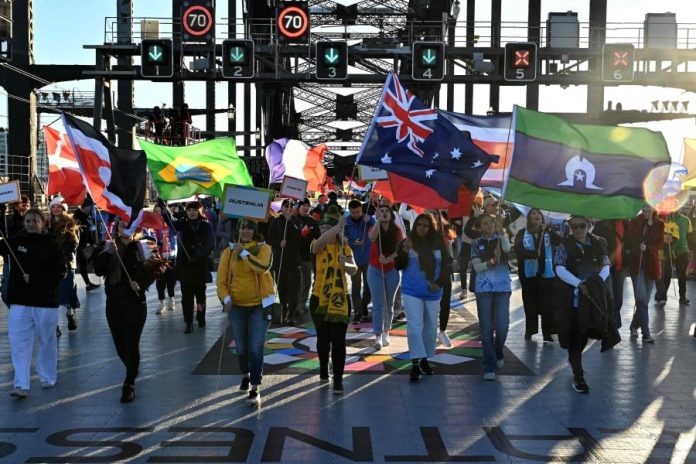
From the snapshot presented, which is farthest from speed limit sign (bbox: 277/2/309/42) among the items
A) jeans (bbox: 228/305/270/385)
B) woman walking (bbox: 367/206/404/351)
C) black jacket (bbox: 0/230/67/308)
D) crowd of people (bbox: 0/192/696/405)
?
jeans (bbox: 228/305/270/385)

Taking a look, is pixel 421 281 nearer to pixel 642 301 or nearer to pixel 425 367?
pixel 425 367

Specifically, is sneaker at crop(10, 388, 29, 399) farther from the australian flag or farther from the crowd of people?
the australian flag

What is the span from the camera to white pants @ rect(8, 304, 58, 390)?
8.02m

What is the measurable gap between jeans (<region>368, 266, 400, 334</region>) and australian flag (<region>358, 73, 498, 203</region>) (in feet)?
5.74

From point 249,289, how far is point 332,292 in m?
0.84

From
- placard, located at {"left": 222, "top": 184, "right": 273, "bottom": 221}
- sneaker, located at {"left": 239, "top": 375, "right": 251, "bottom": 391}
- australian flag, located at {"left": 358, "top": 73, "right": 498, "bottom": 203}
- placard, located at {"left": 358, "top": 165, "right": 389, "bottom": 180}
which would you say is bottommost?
sneaker, located at {"left": 239, "top": 375, "right": 251, "bottom": 391}

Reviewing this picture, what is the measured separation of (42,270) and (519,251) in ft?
18.6

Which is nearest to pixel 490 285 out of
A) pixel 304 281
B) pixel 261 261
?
pixel 261 261

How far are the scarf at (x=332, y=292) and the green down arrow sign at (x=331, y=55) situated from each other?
1599cm

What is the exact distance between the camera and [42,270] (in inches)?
327

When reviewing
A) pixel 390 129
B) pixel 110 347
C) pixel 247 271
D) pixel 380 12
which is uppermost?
pixel 380 12

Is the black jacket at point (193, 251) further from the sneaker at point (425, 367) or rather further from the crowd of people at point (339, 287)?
the sneaker at point (425, 367)

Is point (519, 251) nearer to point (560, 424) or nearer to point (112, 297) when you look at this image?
point (560, 424)

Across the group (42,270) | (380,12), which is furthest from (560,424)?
(380,12)
